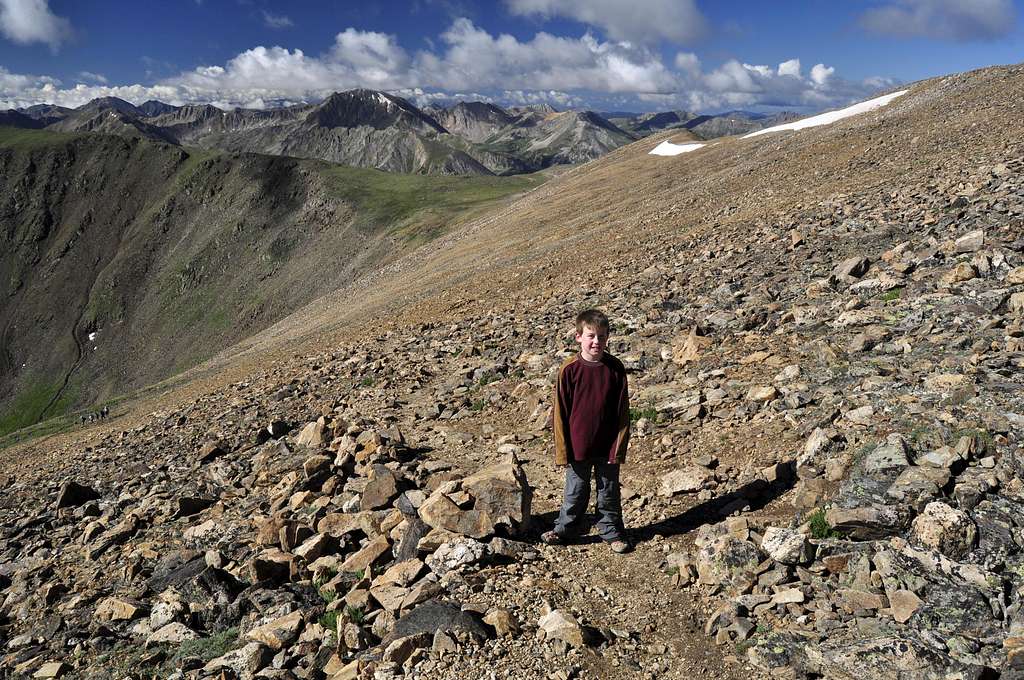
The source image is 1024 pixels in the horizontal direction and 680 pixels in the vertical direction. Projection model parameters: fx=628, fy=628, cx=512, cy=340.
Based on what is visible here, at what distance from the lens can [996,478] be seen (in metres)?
6.43

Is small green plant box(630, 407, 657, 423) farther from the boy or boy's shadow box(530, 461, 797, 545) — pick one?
the boy

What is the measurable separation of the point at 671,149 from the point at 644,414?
5224cm

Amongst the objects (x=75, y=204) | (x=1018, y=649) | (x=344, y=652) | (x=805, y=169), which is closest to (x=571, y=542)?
(x=344, y=652)

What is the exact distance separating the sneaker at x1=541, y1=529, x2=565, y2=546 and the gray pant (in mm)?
46

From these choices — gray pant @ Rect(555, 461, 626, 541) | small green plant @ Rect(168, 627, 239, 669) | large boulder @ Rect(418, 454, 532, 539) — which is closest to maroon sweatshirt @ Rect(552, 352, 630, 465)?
gray pant @ Rect(555, 461, 626, 541)

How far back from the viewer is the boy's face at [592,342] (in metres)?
7.42

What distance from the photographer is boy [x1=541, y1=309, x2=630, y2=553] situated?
7621 mm

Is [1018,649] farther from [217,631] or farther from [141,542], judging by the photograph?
[141,542]

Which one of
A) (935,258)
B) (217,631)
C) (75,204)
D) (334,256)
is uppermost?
(75,204)

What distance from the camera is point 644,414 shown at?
11.2 meters

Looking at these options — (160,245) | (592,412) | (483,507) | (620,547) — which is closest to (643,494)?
(620,547)

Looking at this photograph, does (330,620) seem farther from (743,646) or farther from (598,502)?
(743,646)

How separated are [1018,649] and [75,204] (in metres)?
184

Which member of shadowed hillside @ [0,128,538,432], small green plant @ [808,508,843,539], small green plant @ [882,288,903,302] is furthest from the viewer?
shadowed hillside @ [0,128,538,432]
